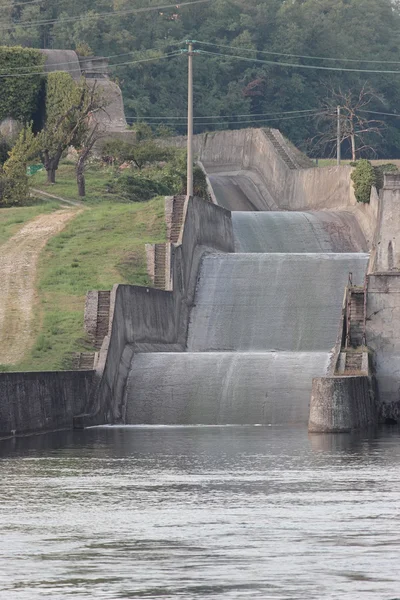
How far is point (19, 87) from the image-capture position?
105 meters

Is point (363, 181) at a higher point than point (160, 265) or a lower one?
higher

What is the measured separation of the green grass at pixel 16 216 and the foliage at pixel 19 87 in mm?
21771

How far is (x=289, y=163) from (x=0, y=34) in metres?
48.0

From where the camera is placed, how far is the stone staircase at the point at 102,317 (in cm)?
5438

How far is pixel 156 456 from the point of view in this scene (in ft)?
131

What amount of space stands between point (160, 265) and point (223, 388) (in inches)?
500

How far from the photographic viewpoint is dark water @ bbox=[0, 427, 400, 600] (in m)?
23.3

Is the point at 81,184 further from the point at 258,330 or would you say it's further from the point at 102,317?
the point at 102,317

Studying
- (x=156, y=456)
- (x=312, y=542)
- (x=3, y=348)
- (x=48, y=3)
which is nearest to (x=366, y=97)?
(x=48, y=3)

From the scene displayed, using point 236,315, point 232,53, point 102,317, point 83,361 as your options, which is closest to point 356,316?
point 236,315

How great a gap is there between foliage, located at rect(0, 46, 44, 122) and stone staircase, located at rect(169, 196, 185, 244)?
36885 millimetres

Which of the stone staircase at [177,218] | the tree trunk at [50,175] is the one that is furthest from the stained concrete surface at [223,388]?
the tree trunk at [50,175]

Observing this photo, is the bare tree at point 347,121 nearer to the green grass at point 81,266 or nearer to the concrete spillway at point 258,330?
the concrete spillway at point 258,330

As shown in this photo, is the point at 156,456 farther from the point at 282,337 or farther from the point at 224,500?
the point at 282,337
